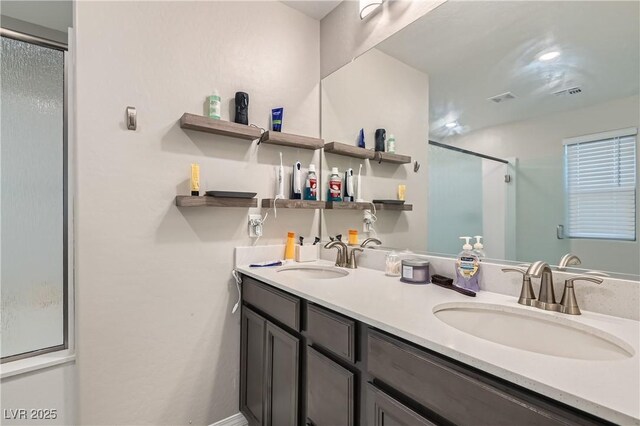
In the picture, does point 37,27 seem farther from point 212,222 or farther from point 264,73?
point 212,222

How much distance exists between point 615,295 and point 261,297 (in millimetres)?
1292

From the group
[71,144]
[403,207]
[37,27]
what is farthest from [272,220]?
[37,27]

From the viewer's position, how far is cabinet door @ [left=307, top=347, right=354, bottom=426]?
0.95 meters

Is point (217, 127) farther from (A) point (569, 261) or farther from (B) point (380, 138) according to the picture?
(A) point (569, 261)

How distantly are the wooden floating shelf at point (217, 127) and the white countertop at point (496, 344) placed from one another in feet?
2.68

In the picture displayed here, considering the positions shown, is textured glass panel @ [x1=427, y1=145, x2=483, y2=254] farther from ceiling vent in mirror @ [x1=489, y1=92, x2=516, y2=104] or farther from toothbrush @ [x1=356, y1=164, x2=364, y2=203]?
toothbrush @ [x1=356, y1=164, x2=364, y2=203]

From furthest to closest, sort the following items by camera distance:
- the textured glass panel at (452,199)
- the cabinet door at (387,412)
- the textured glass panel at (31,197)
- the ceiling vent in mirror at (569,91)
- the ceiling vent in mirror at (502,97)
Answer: the textured glass panel at (31,197) < the textured glass panel at (452,199) < the ceiling vent in mirror at (502,97) < the ceiling vent in mirror at (569,91) < the cabinet door at (387,412)

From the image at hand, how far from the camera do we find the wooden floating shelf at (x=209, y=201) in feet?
4.75


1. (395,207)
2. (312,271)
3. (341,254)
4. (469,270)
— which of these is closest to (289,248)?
(312,271)

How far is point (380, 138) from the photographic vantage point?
1749 millimetres

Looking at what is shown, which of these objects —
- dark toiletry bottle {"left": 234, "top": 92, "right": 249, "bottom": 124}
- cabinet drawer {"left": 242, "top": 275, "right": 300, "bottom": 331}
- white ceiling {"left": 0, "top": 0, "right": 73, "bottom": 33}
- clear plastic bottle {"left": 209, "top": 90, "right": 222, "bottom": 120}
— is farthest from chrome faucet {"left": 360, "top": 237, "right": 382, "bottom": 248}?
white ceiling {"left": 0, "top": 0, "right": 73, "bottom": 33}

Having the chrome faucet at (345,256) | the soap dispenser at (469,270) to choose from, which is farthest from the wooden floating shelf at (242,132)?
the soap dispenser at (469,270)

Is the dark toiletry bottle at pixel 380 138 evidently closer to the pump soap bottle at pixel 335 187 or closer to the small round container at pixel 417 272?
the pump soap bottle at pixel 335 187

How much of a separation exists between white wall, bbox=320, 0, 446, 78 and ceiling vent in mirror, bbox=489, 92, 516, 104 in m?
0.55
